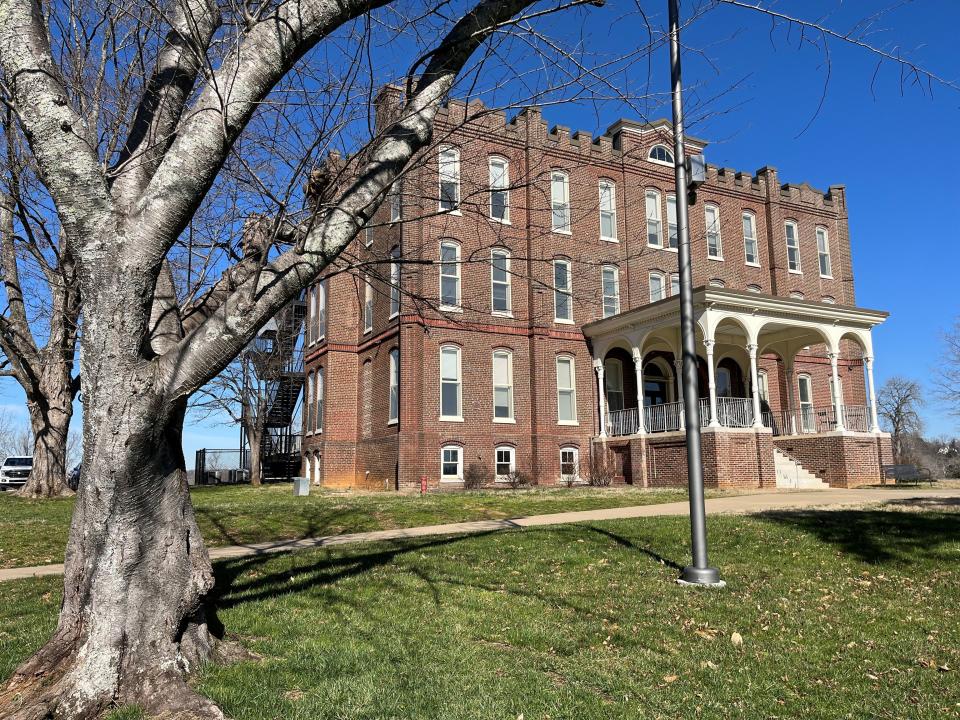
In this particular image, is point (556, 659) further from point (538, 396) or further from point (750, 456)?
point (538, 396)

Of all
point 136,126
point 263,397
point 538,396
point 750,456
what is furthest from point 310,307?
point 136,126

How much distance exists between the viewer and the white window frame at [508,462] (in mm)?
23266

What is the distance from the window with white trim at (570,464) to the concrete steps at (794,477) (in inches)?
249

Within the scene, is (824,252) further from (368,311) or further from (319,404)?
(319,404)

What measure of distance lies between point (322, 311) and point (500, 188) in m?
24.4

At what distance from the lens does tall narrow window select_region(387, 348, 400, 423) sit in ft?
76.2

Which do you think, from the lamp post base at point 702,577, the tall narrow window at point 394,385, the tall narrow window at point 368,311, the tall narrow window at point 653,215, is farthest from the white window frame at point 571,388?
the lamp post base at point 702,577

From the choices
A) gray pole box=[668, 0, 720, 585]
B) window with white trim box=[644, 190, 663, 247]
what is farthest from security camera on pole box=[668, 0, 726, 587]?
window with white trim box=[644, 190, 663, 247]

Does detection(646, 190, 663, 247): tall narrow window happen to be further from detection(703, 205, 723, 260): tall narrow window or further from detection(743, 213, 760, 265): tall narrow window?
detection(743, 213, 760, 265): tall narrow window

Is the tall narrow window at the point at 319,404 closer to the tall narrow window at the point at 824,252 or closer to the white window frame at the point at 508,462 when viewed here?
the white window frame at the point at 508,462

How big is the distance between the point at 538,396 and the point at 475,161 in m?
18.5

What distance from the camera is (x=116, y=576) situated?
4426 mm

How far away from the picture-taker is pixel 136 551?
4492mm

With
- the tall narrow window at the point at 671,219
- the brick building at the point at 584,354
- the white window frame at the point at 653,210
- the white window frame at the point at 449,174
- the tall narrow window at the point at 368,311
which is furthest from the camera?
the tall narrow window at the point at 671,219
